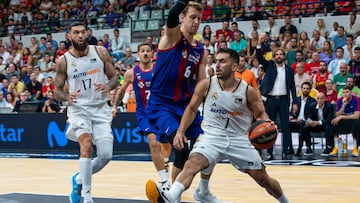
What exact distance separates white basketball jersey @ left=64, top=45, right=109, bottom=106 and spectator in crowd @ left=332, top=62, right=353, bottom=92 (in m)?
10.2

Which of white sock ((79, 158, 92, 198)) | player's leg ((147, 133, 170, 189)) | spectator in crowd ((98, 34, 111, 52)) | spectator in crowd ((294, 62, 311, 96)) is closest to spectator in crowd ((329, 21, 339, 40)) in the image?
spectator in crowd ((294, 62, 311, 96))

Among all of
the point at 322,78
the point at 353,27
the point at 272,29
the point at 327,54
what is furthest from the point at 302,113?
the point at 272,29

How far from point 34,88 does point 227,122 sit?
684 inches

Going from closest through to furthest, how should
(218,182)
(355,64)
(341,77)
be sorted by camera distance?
(218,182) → (341,77) → (355,64)

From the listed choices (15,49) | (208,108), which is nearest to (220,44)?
(15,49)

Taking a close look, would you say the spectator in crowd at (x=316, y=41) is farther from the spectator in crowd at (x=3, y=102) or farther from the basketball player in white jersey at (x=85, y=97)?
the basketball player in white jersey at (x=85, y=97)

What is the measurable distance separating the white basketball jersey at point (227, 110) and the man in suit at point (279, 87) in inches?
322

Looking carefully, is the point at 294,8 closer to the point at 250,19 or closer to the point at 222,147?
the point at 250,19

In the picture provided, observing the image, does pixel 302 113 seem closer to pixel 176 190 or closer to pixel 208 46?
pixel 208 46

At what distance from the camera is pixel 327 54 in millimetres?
20875

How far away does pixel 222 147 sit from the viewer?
845cm

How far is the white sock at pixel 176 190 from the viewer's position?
7918mm

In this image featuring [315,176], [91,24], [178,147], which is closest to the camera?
[178,147]

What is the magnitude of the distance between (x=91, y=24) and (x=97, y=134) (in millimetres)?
20747
